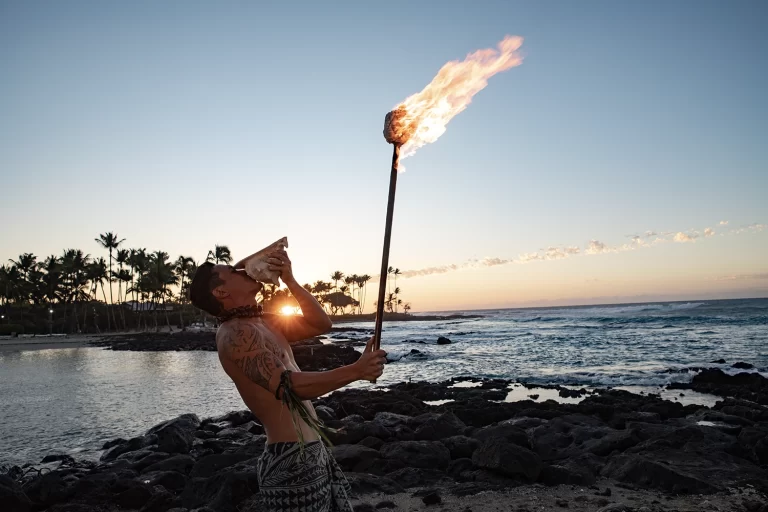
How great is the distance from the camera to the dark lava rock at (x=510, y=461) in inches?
293

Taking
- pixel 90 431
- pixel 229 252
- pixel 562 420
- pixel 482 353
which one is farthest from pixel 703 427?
pixel 229 252

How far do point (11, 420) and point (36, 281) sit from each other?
237ft

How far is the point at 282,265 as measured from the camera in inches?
118

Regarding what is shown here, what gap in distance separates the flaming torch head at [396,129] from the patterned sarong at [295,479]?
189 cm

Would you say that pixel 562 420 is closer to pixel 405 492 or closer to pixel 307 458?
pixel 405 492

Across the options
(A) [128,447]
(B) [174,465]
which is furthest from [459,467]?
(A) [128,447]

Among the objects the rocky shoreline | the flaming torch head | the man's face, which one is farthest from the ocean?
the flaming torch head

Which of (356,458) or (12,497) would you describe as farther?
(356,458)

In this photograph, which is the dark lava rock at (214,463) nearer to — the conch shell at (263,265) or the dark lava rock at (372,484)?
the dark lava rock at (372,484)

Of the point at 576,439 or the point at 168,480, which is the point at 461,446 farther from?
the point at 168,480

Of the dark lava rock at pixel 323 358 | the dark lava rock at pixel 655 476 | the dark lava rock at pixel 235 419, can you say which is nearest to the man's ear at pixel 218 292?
the dark lava rock at pixel 655 476

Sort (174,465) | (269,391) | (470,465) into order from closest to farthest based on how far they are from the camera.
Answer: (269,391), (470,465), (174,465)

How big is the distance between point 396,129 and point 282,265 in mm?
1118

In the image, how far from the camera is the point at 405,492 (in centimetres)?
733
